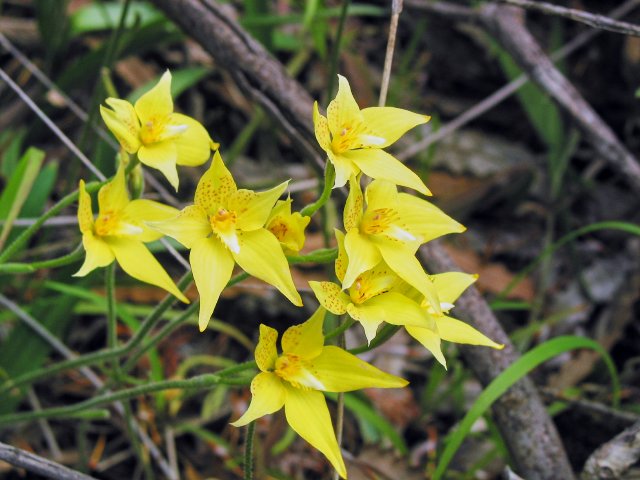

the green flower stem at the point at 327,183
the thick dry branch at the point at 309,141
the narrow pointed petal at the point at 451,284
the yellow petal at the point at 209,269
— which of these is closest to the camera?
the yellow petal at the point at 209,269

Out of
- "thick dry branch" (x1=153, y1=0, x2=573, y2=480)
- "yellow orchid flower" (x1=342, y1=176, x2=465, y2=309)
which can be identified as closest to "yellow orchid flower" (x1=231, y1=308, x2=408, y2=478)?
"yellow orchid flower" (x1=342, y1=176, x2=465, y2=309)

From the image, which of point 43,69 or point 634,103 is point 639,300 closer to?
A: point 634,103

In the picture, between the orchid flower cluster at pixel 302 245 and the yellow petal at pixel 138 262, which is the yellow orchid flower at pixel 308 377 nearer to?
the orchid flower cluster at pixel 302 245

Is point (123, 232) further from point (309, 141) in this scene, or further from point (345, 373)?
point (309, 141)

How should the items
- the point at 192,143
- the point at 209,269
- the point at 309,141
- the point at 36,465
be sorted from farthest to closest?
the point at 309,141
the point at 192,143
the point at 36,465
the point at 209,269

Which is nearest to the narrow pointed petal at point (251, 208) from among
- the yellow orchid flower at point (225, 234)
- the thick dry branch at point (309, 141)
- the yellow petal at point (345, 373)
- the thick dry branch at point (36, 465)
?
the yellow orchid flower at point (225, 234)

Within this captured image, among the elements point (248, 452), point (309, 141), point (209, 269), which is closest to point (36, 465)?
point (248, 452)

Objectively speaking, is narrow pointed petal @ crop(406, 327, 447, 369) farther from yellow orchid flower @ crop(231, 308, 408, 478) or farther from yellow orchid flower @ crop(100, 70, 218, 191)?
yellow orchid flower @ crop(100, 70, 218, 191)
